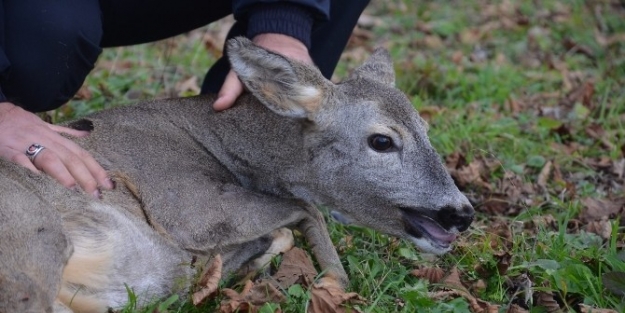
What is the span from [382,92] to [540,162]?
179 centimetres

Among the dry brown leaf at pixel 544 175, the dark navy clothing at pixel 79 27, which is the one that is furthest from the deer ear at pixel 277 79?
the dry brown leaf at pixel 544 175

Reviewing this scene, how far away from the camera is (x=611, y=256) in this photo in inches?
153

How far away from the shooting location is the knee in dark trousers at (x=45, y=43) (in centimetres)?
418

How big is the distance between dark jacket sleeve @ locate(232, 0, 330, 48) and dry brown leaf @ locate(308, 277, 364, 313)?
3.93 ft

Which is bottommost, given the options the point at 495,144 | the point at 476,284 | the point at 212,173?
the point at 495,144

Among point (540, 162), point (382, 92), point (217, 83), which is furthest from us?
point (540, 162)

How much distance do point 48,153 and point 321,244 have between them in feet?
3.62

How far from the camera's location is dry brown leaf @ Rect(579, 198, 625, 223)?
15.4 feet

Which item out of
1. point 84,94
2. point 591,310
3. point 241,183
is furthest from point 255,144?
point 84,94

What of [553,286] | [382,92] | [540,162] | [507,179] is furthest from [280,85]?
[540,162]

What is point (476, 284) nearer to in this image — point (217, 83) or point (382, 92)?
point (382, 92)

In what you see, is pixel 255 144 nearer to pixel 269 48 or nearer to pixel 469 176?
pixel 269 48

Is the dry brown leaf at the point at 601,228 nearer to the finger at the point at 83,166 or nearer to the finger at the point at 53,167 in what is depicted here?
the finger at the point at 83,166

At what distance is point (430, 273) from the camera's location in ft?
12.9
